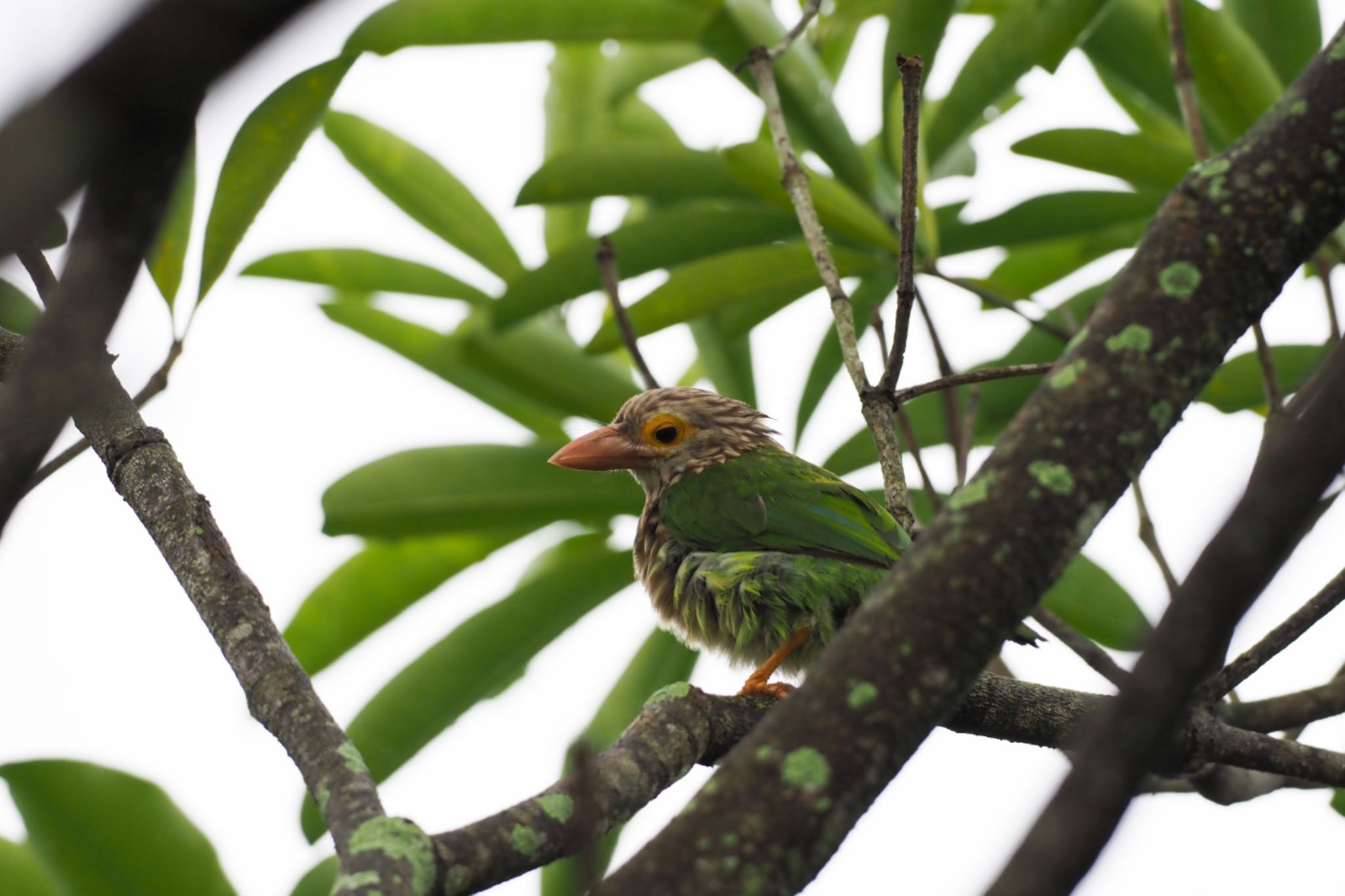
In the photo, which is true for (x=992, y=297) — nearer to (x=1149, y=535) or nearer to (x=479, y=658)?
(x=1149, y=535)

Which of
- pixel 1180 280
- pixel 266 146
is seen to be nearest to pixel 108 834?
pixel 266 146

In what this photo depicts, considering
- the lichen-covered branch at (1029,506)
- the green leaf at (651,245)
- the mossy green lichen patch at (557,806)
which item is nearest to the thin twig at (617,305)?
the green leaf at (651,245)

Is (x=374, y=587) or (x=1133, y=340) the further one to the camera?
(x=374, y=587)

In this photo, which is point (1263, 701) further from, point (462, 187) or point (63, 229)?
point (462, 187)

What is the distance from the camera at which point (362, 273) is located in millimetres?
3559

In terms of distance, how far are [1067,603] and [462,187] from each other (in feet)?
6.74

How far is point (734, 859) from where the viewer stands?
93cm

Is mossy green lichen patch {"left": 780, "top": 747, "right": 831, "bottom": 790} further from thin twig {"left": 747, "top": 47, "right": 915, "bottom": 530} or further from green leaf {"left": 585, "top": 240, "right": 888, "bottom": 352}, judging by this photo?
green leaf {"left": 585, "top": 240, "right": 888, "bottom": 352}

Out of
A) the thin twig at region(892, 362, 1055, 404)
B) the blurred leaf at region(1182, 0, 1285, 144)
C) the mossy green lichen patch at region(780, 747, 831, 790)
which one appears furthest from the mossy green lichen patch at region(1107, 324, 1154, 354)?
the blurred leaf at region(1182, 0, 1285, 144)

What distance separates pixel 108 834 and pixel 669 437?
1.68m

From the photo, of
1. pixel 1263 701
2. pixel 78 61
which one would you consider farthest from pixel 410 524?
pixel 78 61

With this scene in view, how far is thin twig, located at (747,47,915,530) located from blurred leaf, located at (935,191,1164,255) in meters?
0.78

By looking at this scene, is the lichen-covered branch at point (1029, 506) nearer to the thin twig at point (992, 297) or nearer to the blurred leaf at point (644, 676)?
the thin twig at point (992, 297)

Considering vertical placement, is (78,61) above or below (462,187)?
below
